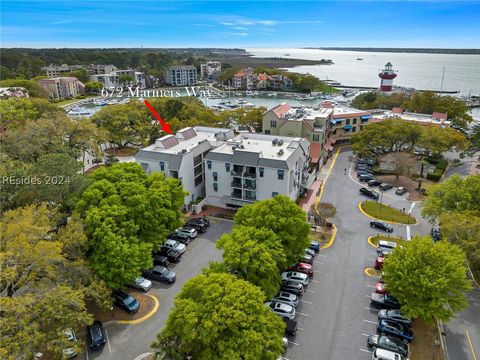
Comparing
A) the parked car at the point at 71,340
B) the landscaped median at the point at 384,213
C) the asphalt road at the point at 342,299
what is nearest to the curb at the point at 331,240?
the asphalt road at the point at 342,299

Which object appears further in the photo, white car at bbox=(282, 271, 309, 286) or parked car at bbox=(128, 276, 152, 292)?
white car at bbox=(282, 271, 309, 286)

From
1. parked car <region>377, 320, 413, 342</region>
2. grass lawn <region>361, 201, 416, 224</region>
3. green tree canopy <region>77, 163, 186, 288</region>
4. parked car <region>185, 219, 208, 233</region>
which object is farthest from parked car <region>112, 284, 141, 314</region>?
grass lawn <region>361, 201, 416, 224</region>

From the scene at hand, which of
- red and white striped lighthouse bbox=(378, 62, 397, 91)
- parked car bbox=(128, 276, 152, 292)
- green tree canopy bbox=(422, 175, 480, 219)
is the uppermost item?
red and white striped lighthouse bbox=(378, 62, 397, 91)

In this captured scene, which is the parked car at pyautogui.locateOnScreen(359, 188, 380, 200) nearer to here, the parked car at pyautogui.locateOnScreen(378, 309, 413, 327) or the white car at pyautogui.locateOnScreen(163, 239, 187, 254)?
the parked car at pyautogui.locateOnScreen(378, 309, 413, 327)

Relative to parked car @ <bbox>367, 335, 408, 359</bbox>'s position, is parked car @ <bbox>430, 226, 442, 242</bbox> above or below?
above

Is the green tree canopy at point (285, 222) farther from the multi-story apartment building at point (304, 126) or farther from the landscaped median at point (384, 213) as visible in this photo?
the multi-story apartment building at point (304, 126)

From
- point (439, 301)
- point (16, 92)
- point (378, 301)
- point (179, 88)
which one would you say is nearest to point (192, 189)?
point (378, 301)
